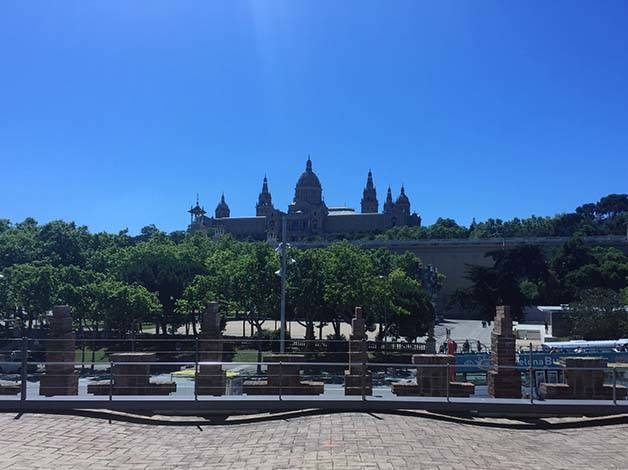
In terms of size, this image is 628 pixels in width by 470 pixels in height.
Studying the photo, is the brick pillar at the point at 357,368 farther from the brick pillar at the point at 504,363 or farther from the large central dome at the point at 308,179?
the large central dome at the point at 308,179

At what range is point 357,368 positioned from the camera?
11.9m

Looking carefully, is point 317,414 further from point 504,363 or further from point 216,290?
point 216,290

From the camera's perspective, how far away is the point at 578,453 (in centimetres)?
754

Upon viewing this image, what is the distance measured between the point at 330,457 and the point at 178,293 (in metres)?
41.2

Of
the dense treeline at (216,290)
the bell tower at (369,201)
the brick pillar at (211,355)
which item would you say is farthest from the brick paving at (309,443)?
the bell tower at (369,201)

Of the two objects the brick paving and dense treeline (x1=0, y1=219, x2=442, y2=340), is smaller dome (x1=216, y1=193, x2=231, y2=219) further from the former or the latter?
the brick paving

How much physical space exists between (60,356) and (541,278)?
70810 millimetres

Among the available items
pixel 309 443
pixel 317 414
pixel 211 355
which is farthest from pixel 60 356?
pixel 309 443

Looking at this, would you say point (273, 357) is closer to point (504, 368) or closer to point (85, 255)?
point (504, 368)

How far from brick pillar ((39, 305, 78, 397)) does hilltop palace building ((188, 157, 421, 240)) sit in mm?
136768

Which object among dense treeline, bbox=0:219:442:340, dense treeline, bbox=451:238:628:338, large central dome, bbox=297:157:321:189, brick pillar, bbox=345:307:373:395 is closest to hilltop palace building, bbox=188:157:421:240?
large central dome, bbox=297:157:321:189

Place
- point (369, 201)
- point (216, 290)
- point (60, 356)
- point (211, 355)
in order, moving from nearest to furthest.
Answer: point (60, 356), point (211, 355), point (216, 290), point (369, 201)

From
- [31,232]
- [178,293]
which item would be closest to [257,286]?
[178,293]

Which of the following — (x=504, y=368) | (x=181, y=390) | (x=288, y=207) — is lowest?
(x=181, y=390)
